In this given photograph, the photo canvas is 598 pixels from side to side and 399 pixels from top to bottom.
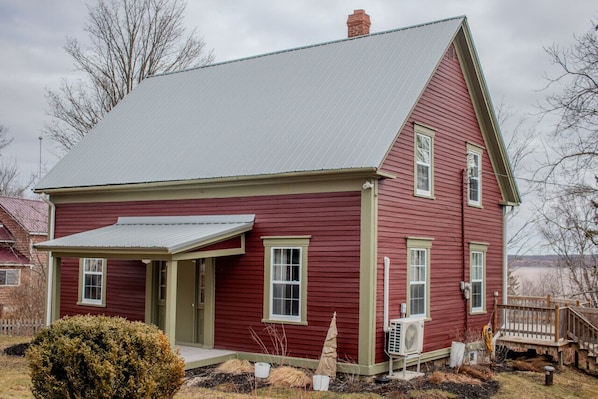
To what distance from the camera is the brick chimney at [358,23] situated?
20953 mm

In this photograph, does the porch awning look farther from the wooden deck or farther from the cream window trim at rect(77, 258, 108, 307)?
the wooden deck

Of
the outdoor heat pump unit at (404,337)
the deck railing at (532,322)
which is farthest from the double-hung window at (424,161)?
the deck railing at (532,322)

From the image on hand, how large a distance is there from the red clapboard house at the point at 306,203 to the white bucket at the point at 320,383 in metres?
1.16

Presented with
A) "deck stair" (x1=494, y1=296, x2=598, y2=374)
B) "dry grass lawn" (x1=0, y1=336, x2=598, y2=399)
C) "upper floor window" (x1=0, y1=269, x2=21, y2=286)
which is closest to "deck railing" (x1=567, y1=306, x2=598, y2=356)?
"deck stair" (x1=494, y1=296, x2=598, y2=374)

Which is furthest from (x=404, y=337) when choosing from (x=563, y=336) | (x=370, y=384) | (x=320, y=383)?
(x=563, y=336)

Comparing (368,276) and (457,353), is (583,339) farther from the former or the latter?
(368,276)

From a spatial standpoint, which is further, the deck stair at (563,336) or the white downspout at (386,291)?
the deck stair at (563,336)

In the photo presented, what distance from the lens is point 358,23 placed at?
68.8 ft

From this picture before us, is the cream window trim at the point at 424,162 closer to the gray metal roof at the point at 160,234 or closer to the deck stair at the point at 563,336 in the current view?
the gray metal roof at the point at 160,234

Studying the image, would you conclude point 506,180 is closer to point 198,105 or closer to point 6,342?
point 198,105

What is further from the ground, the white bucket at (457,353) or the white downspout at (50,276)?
the white downspout at (50,276)

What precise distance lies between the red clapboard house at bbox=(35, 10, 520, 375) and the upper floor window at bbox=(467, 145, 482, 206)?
0.06m

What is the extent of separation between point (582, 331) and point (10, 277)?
92.6 ft

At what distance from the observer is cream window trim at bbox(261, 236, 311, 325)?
49.1ft
